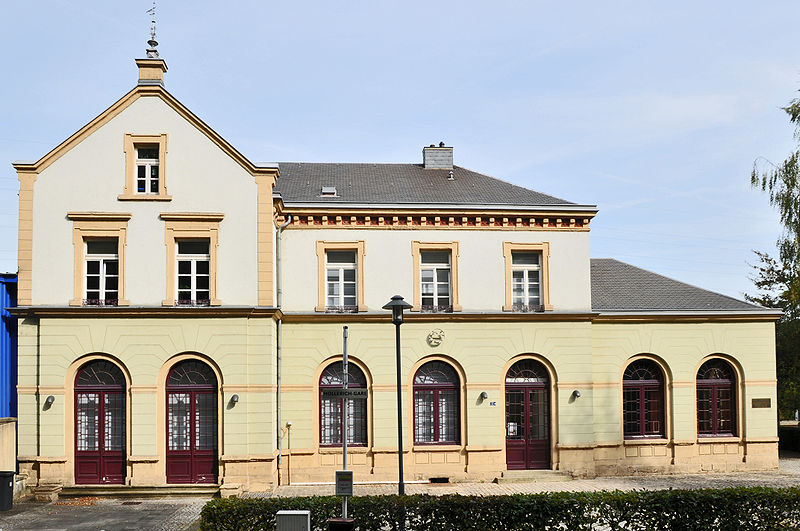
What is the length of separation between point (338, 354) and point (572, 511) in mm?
10246

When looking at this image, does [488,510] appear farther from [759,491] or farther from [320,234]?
[320,234]

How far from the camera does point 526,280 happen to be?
24.6 meters

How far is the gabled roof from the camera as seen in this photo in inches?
862

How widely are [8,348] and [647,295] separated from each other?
18.6 m

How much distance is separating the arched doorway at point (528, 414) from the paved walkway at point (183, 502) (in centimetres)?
114

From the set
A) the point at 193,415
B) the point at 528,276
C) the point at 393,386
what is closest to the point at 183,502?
the point at 193,415

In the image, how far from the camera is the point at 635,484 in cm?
2280

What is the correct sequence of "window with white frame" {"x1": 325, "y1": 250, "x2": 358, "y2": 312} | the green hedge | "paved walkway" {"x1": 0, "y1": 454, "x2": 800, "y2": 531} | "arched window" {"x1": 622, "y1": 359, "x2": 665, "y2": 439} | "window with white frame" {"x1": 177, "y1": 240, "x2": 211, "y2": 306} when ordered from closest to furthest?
the green hedge, "paved walkway" {"x1": 0, "y1": 454, "x2": 800, "y2": 531}, "window with white frame" {"x1": 177, "y1": 240, "x2": 211, "y2": 306}, "window with white frame" {"x1": 325, "y1": 250, "x2": 358, "y2": 312}, "arched window" {"x1": 622, "y1": 359, "x2": 665, "y2": 439}

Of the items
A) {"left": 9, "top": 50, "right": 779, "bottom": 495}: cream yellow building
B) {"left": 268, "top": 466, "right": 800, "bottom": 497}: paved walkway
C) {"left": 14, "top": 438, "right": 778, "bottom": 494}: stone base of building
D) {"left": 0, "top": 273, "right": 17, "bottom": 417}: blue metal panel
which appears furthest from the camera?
{"left": 0, "top": 273, "right": 17, "bottom": 417}: blue metal panel

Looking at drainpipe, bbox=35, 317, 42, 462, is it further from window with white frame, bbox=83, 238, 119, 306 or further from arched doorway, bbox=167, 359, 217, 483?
arched doorway, bbox=167, 359, 217, 483

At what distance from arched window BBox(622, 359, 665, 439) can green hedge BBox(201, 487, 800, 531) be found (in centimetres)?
1013

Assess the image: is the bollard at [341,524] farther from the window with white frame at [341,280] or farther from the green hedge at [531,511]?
the window with white frame at [341,280]

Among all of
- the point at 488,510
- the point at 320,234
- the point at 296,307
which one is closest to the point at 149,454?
the point at 296,307

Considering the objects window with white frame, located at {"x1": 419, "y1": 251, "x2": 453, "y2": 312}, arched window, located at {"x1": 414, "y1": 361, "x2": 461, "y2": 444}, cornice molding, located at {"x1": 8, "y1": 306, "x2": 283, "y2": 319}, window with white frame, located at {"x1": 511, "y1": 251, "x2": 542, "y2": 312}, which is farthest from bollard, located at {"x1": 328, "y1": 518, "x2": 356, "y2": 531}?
window with white frame, located at {"x1": 511, "y1": 251, "x2": 542, "y2": 312}
